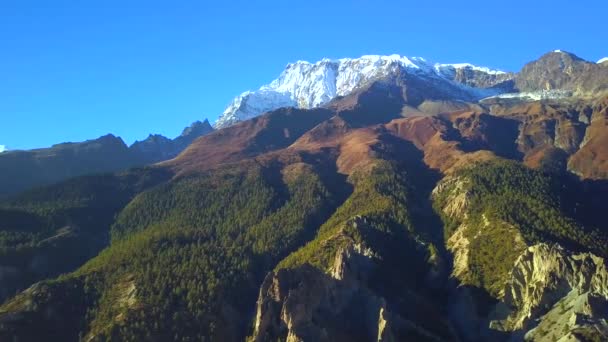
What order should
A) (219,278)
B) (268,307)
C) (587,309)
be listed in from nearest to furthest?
1. (587,309)
2. (268,307)
3. (219,278)

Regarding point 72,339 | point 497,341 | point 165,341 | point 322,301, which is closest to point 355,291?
point 322,301

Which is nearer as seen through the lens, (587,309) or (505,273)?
(587,309)

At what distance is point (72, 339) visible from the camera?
174 meters

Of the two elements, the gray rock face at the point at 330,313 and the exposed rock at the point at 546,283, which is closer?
the gray rock face at the point at 330,313

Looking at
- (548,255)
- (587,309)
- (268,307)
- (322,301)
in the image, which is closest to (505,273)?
(548,255)

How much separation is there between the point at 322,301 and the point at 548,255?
57196 millimetres

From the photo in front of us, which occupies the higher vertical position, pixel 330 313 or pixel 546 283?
pixel 330 313

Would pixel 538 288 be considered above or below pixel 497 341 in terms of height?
above

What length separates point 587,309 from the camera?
472 ft

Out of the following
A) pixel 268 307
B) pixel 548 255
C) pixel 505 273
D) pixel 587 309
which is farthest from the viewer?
pixel 505 273

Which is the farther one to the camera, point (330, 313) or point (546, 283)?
point (546, 283)

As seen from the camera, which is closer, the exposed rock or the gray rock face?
the gray rock face

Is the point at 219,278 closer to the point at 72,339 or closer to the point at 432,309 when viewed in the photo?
the point at 72,339

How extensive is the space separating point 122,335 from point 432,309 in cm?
7646
